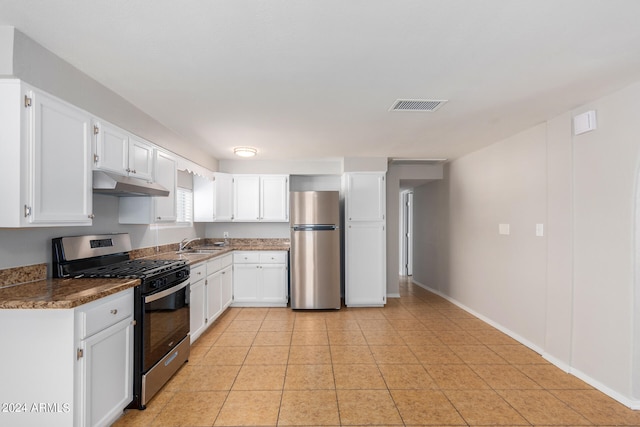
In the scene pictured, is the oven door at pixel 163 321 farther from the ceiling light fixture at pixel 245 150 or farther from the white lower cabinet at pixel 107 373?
the ceiling light fixture at pixel 245 150

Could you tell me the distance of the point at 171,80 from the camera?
250 centimetres

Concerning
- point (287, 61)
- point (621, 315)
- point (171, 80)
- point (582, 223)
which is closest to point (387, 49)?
point (287, 61)

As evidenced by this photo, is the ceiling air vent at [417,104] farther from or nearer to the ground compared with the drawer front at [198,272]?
farther from the ground

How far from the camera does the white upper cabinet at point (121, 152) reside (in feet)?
8.05

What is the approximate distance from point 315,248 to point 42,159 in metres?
3.61

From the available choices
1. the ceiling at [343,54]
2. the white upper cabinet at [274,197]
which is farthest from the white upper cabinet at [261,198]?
the ceiling at [343,54]

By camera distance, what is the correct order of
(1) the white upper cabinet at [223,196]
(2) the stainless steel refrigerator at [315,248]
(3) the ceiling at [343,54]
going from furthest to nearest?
1. (1) the white upper cabinet at [223,196]
2. (2) the stainless steel refrigerator at [315,248]
3. (3) the ceiling at [343,54]

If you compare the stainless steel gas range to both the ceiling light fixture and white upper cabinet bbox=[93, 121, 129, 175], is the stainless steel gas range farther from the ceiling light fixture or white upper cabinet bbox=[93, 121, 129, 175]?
the ceiling light fixture

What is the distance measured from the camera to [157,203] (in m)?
3.41

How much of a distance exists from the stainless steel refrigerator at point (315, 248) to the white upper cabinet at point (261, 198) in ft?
1.66

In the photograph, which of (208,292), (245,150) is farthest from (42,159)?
(245,150)

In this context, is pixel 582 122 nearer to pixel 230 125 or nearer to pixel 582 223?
pixel 582 223

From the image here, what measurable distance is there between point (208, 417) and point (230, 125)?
270 cm

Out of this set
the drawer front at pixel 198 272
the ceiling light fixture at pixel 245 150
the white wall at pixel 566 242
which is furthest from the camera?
the ceiling light fixture at pixel 245 150
